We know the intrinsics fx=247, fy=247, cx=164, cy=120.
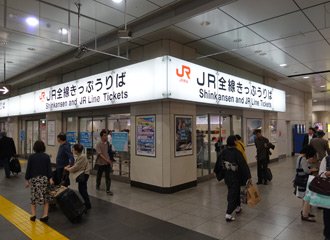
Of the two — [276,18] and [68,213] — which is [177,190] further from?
[276,18]

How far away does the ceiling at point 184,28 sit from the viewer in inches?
173

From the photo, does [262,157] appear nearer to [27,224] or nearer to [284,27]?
[284,27]

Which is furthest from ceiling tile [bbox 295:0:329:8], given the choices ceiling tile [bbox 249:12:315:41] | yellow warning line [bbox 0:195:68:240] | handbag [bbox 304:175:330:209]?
yellow warning line [bbox 0:195:68:240]

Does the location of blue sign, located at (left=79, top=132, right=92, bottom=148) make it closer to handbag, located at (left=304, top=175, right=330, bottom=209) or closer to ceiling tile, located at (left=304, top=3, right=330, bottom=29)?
handbag, located at (left=304, top=175, right=330, bottom=209)

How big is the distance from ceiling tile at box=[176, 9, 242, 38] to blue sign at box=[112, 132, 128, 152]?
330 cm

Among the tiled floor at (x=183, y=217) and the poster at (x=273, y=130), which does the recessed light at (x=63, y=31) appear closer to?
the tiled floor at (x=183, y=217)

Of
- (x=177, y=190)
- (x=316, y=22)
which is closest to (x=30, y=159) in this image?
(x=177, y=190)

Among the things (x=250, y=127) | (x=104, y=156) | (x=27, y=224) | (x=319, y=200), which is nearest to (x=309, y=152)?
(x=319, y=200)

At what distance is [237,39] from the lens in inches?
228

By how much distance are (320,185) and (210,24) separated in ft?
11.4

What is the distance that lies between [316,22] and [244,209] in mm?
3943

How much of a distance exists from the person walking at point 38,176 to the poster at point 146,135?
8.11ft

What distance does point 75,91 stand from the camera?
752cm

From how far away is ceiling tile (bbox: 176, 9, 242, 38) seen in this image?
4.58 metres
